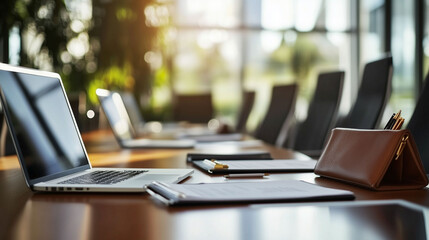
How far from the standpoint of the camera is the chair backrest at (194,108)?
6.54 m

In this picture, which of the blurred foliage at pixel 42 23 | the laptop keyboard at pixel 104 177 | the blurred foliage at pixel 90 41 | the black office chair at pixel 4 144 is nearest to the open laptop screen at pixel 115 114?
the black office chair at pixel 4 144

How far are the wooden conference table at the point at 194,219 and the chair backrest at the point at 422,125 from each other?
2.20 feet

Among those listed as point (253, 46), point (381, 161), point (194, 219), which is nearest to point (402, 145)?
point (381, 161)

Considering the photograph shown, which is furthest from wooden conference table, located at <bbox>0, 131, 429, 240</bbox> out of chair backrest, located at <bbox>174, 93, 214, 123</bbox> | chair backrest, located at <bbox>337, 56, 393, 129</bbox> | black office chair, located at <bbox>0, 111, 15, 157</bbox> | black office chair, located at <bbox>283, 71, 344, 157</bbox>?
chair backrest, located at <bbox>174, 93, 214, 123</bbox>

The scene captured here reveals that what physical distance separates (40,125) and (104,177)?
0.62 ft

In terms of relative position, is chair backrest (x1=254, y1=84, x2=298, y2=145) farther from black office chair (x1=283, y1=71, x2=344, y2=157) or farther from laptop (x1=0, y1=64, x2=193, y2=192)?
laptop (x1=0, y1=64, x2=193, y2=192)

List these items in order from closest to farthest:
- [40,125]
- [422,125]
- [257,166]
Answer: [40,125] → [257,166] → [422,125]

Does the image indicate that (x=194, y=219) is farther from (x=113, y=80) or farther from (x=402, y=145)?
(x=113, y=80)

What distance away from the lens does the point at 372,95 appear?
247cm

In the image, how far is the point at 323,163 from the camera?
4.32 ft

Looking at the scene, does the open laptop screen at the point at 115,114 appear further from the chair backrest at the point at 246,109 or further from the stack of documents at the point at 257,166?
the chair backrest at the point at 246,109

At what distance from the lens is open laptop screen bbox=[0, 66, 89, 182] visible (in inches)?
44.5

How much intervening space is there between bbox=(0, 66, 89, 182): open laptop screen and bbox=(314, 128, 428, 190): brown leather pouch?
65cm

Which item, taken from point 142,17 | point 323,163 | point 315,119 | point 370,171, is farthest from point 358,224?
point 142,17
